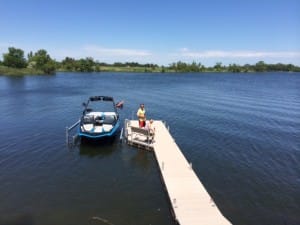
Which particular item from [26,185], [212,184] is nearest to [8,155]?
[26,185]

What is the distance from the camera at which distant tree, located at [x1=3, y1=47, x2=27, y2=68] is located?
96.5 m

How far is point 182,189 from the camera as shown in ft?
33.0

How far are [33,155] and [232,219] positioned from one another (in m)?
11.5

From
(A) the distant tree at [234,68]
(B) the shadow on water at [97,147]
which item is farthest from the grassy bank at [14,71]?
(A) the distant tree at [234,68]

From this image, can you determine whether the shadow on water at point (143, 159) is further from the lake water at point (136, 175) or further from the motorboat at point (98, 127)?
the motorboat at point (98, 127)

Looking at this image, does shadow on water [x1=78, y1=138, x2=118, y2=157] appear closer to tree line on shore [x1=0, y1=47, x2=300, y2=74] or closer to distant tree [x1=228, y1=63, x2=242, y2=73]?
tree line on shore [x1=0, y1=47, x2=300, y2=74]

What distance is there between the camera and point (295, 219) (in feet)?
30.8

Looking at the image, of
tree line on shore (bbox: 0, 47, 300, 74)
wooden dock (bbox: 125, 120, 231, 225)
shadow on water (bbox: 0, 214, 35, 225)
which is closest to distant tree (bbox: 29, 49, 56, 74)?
tree line on shore (bbox: 0, 47, 300, 74)

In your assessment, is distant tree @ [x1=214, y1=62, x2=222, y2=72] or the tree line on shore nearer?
the tree line on shore

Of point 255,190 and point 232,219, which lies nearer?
point 232,219

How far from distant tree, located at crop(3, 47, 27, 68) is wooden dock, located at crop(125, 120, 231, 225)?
98.1 metres

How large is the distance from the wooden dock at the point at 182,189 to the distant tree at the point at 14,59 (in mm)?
98122

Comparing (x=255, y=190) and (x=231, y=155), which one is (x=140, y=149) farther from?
(x=255, y=190)

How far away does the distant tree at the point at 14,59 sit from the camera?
9653 centimetres
